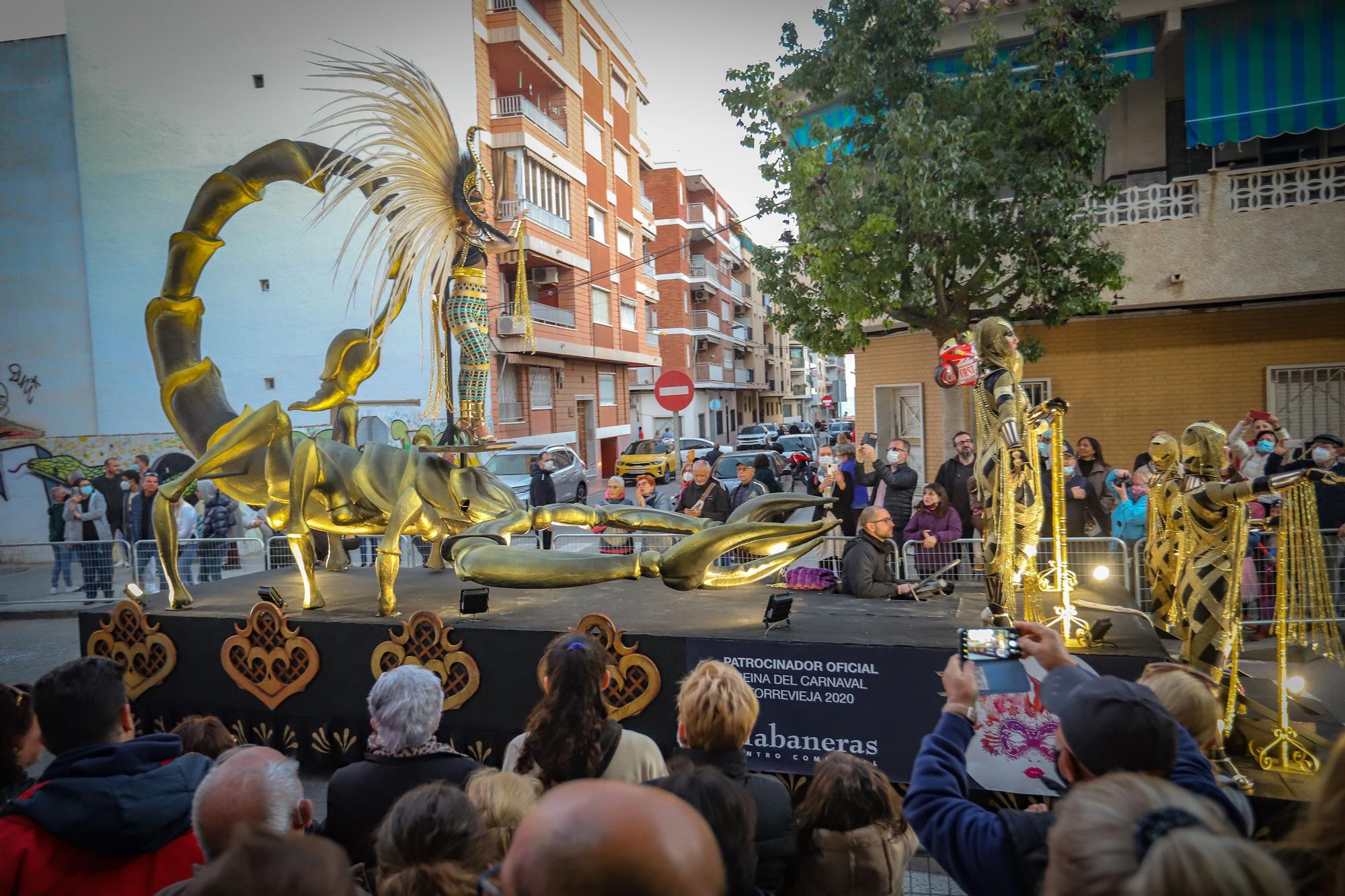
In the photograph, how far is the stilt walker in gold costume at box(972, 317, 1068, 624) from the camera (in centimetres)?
470

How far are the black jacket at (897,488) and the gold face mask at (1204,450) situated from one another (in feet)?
13.6

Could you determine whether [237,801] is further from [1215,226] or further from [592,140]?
[592,140]

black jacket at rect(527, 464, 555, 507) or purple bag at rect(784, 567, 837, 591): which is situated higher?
black jacket at rect(527, 464, 555, 507)

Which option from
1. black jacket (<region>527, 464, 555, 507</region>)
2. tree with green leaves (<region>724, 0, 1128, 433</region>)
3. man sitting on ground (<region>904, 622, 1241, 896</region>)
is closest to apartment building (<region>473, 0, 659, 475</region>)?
black jacket (<region>527, 464, 555, 507</region>)

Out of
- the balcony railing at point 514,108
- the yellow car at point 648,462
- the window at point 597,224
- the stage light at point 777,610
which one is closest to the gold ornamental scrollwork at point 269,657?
the stage light at point 777,610

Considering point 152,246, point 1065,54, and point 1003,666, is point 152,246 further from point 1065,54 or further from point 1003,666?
point 1003,666

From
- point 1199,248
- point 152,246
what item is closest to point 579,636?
point 1199,248

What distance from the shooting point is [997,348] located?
4.91 m

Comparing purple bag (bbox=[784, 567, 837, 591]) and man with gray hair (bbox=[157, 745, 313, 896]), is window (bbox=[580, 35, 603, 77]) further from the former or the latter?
man with gray hair (bbox=[157, 745, 313, 896])

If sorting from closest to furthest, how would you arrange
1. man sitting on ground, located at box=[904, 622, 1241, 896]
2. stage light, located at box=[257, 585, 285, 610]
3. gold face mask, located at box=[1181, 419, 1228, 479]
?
man sitting on ground, located at box=[904, 622, 1241, 896]
gold face mask, located at box=[1181, 419, 1228, 479]
stage light, located at box=[257, 585, 285, 610]

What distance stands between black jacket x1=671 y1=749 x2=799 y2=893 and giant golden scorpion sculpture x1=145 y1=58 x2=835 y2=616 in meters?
2.41

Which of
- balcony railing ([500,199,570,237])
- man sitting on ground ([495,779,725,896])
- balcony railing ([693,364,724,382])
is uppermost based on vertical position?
balcony railing ([500,199,570,237])

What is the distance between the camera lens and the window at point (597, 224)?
2527 centimetres

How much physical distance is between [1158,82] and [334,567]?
1400 cm
